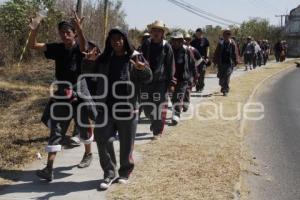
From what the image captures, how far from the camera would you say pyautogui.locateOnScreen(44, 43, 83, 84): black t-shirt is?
6.46 metres

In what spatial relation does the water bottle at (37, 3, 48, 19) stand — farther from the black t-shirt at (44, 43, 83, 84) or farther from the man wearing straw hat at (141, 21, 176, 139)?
the man wearing straw hat at (141, 21, 176, 139)

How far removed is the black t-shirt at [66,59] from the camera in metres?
6.46

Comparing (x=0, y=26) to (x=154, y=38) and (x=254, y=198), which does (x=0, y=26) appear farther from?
(x=254, y=198)

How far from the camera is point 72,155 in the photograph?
7664 millimetres

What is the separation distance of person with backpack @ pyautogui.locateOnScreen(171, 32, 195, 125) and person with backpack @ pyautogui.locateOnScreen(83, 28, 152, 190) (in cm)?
399

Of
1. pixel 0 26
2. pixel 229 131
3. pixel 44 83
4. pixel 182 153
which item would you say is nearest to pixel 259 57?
pixel 0 26

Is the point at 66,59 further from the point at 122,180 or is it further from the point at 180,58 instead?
the point at 180,58

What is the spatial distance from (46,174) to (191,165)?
2.00 m

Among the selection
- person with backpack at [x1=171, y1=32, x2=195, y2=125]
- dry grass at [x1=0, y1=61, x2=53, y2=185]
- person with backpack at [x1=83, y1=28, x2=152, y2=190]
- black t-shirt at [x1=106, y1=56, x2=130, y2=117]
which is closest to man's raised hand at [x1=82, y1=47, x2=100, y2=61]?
person with backpack at [x1=83, y1=28, x2=152, y2=190]

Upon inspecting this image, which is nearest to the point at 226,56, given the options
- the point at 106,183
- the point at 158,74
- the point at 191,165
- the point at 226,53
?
the point at 226,53

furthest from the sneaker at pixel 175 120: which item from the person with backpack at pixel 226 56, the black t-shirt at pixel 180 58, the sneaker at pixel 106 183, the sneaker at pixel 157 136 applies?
the person with backpack at pixel 226 56

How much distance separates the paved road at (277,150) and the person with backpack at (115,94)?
1.70 meters

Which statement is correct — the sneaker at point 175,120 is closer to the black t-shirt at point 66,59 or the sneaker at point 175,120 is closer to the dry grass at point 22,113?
the dry grass at point 22,113

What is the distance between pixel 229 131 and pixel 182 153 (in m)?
2.22
